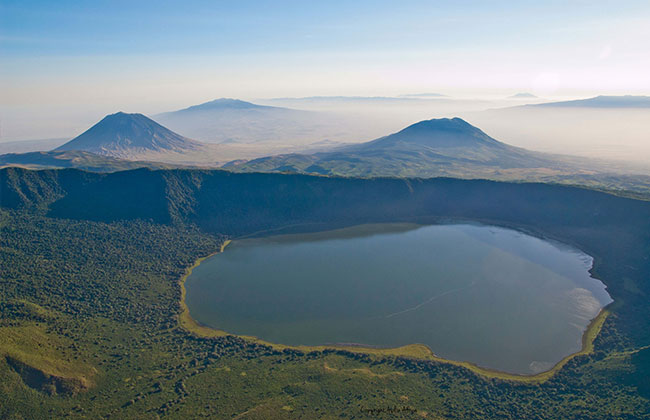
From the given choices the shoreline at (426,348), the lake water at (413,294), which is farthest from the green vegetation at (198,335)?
the lake water at (413,294)

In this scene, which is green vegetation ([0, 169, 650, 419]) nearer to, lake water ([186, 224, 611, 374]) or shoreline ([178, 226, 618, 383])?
shoreline ([178, 226, 618, 383])

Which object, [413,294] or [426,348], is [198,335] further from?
[413,294]

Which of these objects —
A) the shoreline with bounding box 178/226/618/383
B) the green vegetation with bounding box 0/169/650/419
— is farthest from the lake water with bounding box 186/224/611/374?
the green vegetation with bounding box 0/169/650/419

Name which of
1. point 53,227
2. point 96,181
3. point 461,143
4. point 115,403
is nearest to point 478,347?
point 115,403

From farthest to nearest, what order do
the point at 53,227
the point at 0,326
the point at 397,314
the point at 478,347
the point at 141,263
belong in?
the point at 53,227
the point at 141,263
the point at 397,314
the point at 478,347
the point at 0,326

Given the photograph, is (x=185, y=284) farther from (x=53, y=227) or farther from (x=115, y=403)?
(x=53, y=227)

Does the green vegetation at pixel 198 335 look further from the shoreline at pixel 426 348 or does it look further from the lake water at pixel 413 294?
the lake water at pixel 413 294
